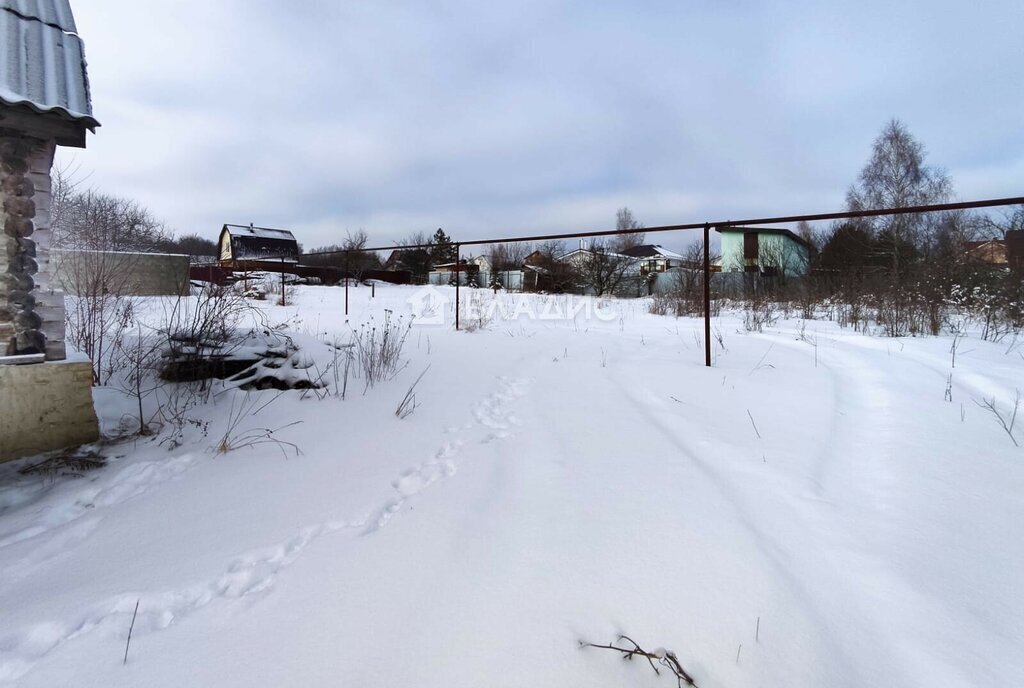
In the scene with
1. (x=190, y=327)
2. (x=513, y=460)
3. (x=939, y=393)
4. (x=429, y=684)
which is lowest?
(x=429, y=684)

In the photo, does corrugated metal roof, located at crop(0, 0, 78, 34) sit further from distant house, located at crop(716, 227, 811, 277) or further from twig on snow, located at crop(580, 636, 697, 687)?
distant house, located at crop(716, 227, 811, 277)

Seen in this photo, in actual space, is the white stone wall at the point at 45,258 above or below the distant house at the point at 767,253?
below

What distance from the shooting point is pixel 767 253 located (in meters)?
21.6

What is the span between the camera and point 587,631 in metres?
1.27

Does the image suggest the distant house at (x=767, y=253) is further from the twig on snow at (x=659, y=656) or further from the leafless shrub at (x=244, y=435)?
the twig on snow at (x=659, y=656)

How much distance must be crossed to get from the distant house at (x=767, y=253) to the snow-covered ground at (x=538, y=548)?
17.4 meters

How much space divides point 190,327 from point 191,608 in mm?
3170

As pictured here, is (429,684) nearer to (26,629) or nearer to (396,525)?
(396,525)

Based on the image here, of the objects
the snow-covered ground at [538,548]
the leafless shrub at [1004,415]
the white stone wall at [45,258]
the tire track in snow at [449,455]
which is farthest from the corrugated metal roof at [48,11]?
the leafless shrub at [1004,415]

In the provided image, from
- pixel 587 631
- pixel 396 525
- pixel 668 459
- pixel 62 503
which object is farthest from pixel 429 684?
pixel 62 503

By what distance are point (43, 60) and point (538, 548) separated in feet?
12.6

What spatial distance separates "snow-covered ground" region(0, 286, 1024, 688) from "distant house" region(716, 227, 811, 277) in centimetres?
1744

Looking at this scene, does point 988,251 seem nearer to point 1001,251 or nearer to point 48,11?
point 1001,251

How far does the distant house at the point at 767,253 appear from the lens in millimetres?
20531
